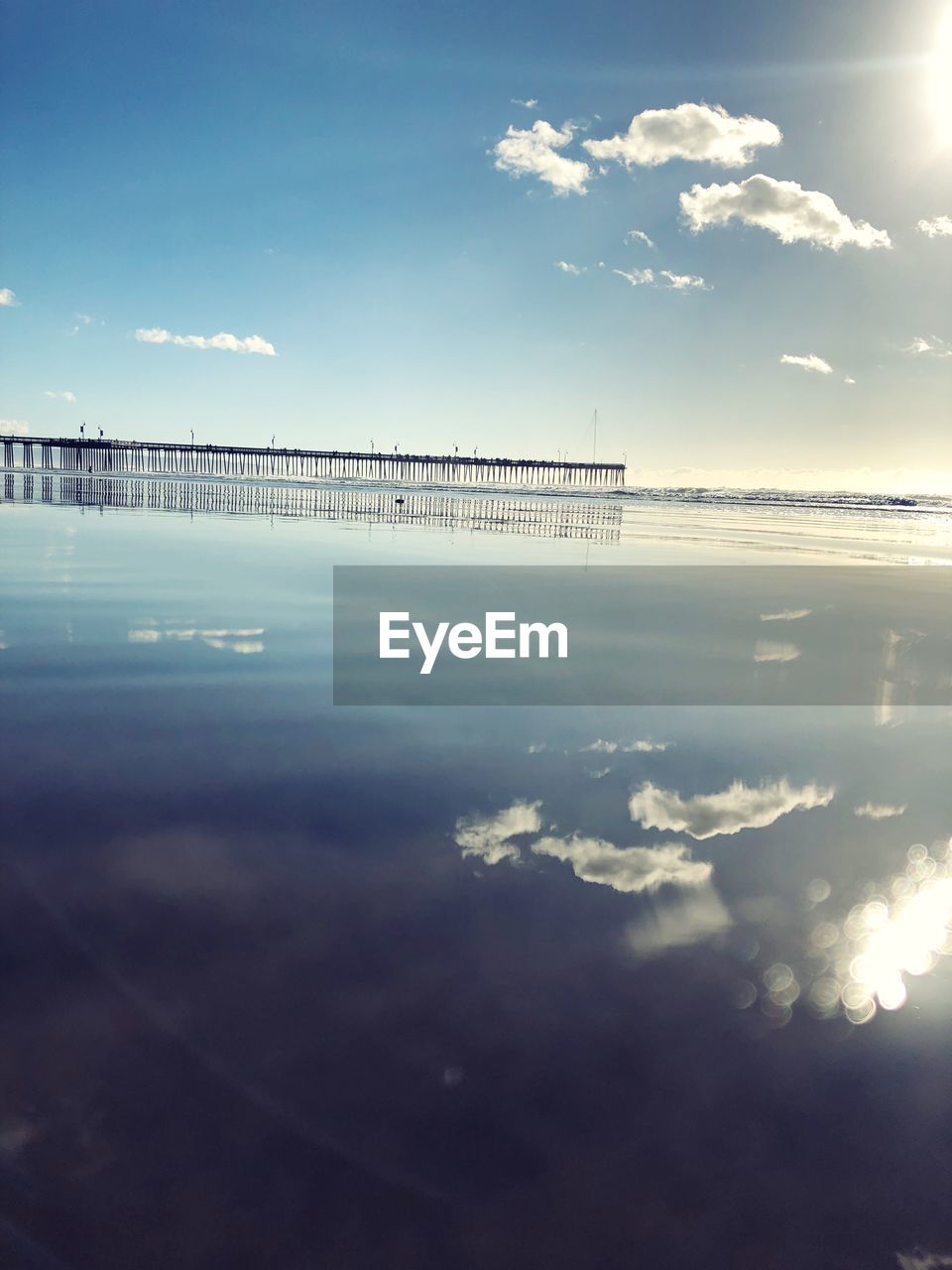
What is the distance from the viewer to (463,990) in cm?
334

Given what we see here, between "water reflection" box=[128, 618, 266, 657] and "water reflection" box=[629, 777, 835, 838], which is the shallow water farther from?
"water reflection" box=[128, 618, 266, 657]

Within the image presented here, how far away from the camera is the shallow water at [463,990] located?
2.41 m

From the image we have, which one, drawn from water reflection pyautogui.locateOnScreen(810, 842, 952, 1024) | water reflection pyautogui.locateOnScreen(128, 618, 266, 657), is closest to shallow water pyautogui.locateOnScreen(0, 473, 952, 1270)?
water reflection pyautogui.locateOnScreen(810, 842, 952, 1024)

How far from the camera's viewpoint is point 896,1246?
2373 mm

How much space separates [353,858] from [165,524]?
22.5m

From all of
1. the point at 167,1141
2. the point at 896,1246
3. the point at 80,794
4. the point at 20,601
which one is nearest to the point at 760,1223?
the point at 896,1246

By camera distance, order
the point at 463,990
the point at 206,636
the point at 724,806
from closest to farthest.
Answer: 1. the point at 463,990
2. the point at 724,806
3. the point at 206,636

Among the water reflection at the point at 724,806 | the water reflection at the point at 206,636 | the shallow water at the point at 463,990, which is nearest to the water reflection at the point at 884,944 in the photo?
the shallow water at the point at 463,990

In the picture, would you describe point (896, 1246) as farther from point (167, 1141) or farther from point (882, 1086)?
point (167, 1141)

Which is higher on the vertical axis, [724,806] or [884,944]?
[724,806]

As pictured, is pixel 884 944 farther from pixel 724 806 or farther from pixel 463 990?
pixel 463 990

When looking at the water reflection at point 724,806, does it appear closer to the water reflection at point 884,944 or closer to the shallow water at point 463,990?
the shallow water at point 463,990

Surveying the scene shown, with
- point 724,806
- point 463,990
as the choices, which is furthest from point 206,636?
point 463,990

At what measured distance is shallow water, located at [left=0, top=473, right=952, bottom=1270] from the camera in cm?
241
